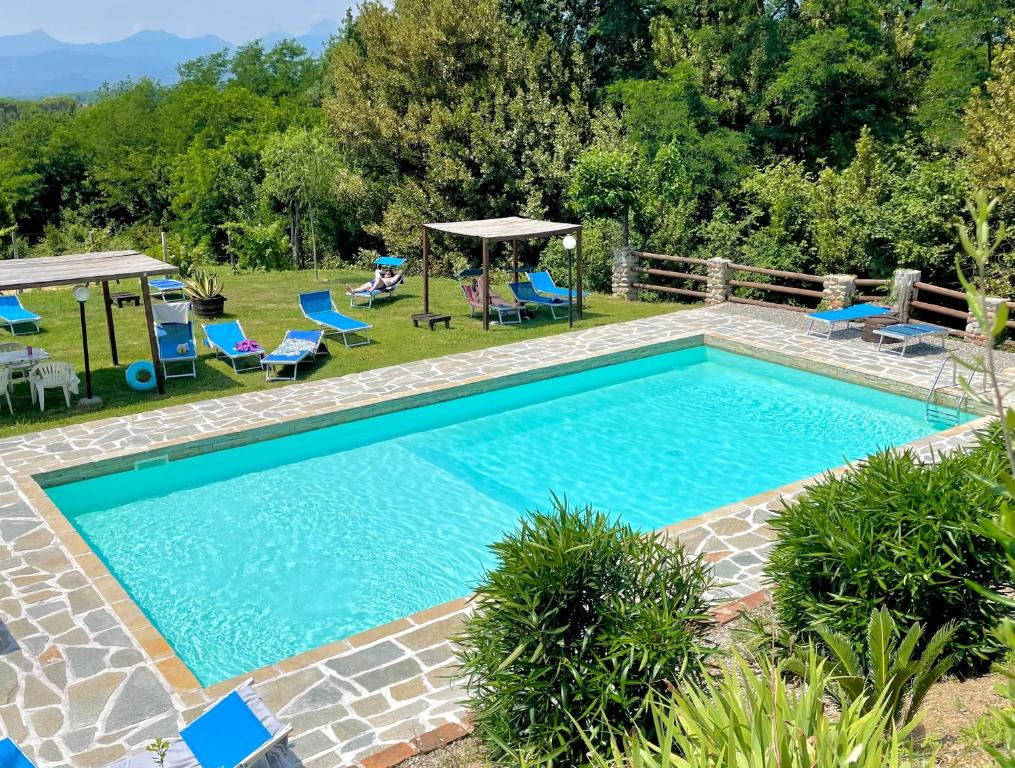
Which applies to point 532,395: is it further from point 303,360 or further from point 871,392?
point 871,392

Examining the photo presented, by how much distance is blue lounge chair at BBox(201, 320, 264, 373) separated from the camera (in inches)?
537

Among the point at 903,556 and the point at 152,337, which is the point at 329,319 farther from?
the point at 903,556

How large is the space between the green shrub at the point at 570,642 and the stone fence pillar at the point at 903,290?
37.3ft

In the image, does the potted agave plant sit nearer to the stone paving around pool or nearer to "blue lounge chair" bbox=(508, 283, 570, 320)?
"blue lounge chair" bbox=(508, 283, 570, 320)

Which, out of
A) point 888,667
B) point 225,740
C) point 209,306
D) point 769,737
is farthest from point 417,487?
point 209,306

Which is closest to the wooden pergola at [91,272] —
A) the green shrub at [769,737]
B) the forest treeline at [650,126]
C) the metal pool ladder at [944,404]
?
the forest treeline at [650,126]

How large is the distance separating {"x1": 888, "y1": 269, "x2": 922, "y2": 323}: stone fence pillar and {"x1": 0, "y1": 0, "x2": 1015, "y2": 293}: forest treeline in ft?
7.26

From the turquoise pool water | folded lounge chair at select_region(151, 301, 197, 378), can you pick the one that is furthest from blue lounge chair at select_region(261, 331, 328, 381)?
the turquoise pool water

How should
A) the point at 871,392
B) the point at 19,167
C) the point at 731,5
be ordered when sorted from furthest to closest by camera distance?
the point at 19,167
the point at 731,5
the point at 871,392

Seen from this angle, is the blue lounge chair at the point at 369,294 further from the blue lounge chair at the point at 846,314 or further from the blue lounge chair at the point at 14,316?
the blue lounge chair at the point at 846,314

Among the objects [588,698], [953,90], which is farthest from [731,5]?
[588,698]

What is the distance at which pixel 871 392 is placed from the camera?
42.0 feet

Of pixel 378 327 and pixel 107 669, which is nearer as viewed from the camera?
pixel 107 669

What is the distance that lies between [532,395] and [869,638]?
8.56 metres
